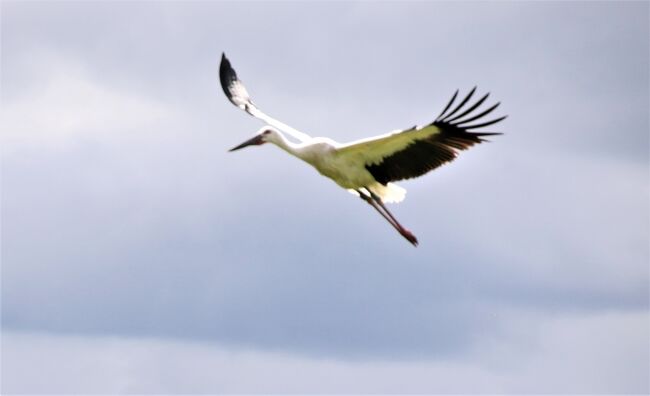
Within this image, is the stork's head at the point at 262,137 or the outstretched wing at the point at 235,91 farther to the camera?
the outstretched wing at the point at 235,91

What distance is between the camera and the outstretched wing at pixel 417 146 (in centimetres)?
2188

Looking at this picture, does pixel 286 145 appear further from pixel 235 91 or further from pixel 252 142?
pixel 235 91

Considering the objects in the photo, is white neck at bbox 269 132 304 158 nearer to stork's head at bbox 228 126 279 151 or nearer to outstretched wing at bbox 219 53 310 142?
stork's head at bbox 228 126 279 151

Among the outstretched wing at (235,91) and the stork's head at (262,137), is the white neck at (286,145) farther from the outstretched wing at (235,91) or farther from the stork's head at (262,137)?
the outstretched wing at (235,91)

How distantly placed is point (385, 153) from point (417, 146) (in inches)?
20.6

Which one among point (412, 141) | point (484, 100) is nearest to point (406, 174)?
point (412, 141)

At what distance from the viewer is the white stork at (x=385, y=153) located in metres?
22.0

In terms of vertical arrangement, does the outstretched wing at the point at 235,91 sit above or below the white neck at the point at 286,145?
above

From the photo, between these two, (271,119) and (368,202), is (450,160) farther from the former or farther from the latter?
(271,119)

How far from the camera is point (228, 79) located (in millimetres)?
27109

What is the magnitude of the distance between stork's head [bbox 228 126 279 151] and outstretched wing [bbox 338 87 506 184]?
1354 millimetres

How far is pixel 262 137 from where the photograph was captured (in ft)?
79.5

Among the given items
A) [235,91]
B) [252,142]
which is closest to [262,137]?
[252,142]

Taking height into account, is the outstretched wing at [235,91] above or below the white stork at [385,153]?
above
